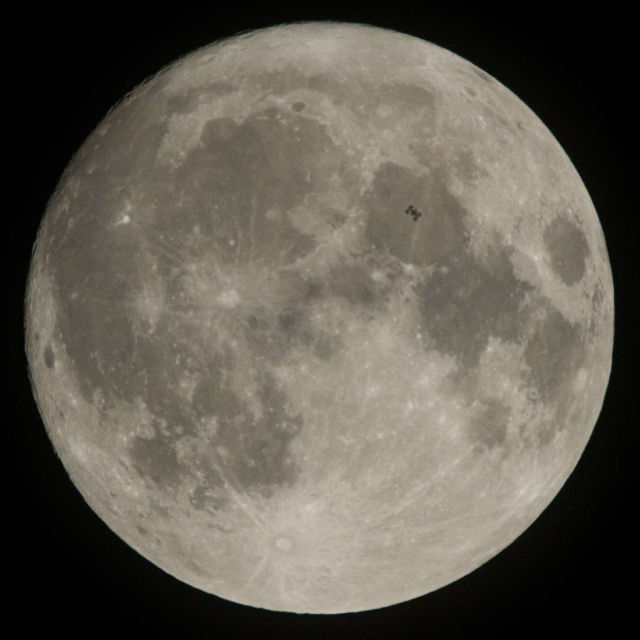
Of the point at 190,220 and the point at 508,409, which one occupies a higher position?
the point at 190,220

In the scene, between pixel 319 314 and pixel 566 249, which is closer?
pixel 319 314

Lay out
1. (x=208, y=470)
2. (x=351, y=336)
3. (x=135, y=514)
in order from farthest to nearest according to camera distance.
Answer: (x=135, y=514)
(x=208, y=470)
(x=351, y=336)

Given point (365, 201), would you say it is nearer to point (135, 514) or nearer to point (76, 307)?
point (76, 307)

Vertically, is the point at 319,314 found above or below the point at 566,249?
below

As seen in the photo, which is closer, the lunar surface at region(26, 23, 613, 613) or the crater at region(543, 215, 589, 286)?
the lunar surface at region(26, 23, 613, 613)

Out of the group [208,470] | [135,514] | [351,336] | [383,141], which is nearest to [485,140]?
[383,141]
